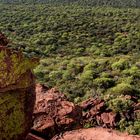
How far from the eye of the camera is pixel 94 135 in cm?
919

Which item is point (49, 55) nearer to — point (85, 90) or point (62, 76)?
point (62, 76)

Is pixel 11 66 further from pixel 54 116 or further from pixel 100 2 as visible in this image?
pixel 100 2

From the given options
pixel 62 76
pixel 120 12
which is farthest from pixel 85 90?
pixel 120 12

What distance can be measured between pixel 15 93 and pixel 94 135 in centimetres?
209

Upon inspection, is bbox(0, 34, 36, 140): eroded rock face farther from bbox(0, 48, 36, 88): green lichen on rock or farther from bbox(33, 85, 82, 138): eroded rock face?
bbox(33, 85, 82, 138): eroded rock face

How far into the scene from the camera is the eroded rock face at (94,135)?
8.91m

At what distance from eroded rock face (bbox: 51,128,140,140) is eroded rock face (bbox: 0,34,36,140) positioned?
1193 mm

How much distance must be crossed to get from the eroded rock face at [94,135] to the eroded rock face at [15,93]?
1.19 metres

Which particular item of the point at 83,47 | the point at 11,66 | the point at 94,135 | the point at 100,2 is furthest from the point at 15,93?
the point at 100,2

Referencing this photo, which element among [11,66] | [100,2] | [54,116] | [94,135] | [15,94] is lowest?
[100,2]

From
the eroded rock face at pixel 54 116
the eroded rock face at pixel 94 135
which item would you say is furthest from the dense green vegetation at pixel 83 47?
the eroded rock face at pixel 94 135

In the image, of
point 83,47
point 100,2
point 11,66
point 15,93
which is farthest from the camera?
point 100,2

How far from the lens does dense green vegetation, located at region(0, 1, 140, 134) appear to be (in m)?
30.3

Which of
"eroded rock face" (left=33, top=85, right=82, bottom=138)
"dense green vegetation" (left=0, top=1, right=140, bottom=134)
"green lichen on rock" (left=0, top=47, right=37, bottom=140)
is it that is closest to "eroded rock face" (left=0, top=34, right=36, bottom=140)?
"green lichen on rock" (left=0, top=47, right=37, bottom=140)
